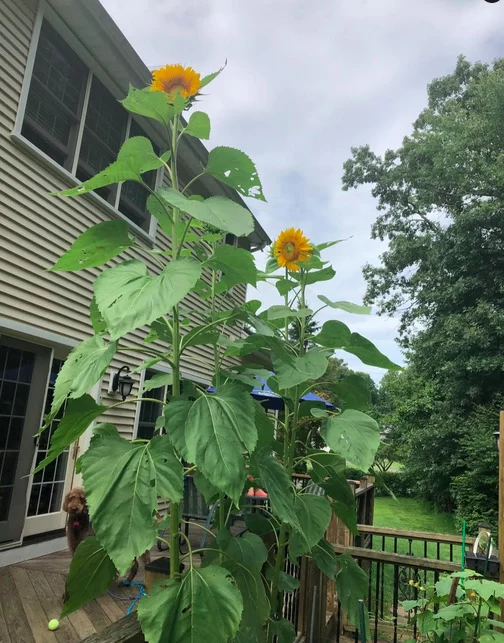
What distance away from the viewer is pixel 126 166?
1042 mm

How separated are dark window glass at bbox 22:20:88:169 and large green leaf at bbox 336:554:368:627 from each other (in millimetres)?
4666

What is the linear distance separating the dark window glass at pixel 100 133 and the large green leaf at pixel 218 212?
15.7 ft

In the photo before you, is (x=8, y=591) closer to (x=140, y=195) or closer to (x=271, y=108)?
(x=140, y=195)

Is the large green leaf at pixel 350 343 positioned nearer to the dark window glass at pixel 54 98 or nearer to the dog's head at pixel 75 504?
the dog's head at pixel 75 504

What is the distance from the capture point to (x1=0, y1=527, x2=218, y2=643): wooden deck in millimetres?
2732

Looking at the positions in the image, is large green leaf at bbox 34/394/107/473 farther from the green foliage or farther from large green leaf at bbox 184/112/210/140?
large green leaf at bbox 184/112/210/140

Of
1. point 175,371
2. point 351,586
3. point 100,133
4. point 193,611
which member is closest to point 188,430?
point 175,371

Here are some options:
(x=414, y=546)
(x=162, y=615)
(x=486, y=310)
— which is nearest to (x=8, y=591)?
(x=162, y=615)

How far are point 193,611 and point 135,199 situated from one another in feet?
19.7

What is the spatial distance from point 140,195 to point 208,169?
18.5ft

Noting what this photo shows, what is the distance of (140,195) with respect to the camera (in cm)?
645

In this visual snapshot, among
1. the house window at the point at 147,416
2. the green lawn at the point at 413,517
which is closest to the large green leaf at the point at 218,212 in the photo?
the house window at the point at 147,416

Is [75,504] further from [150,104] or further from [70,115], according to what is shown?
[70,115]

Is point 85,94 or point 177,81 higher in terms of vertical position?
point 85,94
